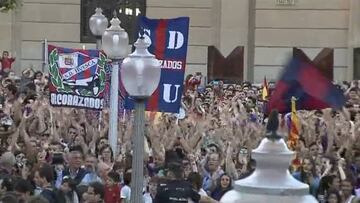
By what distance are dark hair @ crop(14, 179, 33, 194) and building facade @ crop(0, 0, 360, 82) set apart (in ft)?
78.8

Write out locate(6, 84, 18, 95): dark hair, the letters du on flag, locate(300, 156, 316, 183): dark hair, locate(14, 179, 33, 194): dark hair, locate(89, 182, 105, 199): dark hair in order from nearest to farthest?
1. locate(14, 179, 33, 194): dark hair
2. locate(89, 182, 105, 199): dark hair
3. locate(300, 156, 316, 183): dark hair
4. the letters du on flag
5. locate(6, 84, 18, 95): dark hair

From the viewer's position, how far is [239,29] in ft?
110

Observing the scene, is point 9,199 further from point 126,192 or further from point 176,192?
point 126,192

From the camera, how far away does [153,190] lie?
10531 millimetres

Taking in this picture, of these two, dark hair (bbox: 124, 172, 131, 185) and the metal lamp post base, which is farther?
dark hair (bbox: 124, 172, 131, 185)

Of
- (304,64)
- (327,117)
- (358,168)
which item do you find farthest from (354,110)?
(304,64)

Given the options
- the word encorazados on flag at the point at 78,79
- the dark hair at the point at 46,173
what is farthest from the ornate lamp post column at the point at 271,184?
the word encorazados on flag at the point at 78,79

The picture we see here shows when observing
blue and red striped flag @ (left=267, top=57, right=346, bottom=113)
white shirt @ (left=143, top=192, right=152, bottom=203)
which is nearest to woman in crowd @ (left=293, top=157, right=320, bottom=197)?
white shirt @ (left=143, top=192, right=152, bottom=203)

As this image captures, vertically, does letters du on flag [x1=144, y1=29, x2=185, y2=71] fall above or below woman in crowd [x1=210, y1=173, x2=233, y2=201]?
above

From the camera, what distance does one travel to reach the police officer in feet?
A: 31.2

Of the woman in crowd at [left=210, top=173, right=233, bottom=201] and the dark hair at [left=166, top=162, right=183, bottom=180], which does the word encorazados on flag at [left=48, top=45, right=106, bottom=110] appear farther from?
the dark hair at [left=166, top=162, right=183, bottom=180]

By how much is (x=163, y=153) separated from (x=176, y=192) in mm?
3237

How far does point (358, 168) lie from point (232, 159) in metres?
1.45

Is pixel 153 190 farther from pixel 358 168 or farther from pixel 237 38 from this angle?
pixel 237 38
